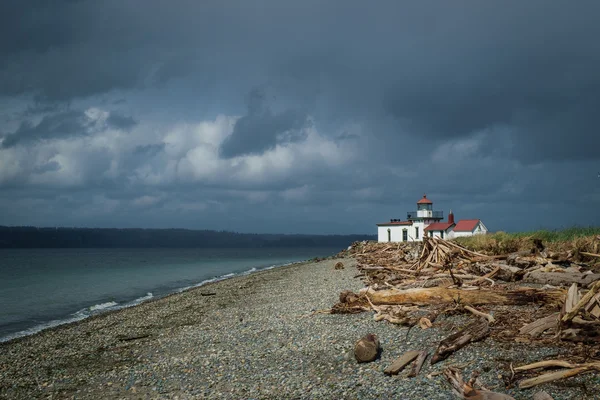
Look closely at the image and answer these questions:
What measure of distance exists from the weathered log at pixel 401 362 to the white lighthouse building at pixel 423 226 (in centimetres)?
6902

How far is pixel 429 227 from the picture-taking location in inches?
3118

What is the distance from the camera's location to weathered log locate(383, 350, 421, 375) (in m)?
8.17

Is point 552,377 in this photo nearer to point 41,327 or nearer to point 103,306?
point 41,327

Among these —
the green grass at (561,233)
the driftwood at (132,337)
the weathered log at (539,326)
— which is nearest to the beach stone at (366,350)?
the weathered log at (539,326)

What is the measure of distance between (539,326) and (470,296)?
3154 mm

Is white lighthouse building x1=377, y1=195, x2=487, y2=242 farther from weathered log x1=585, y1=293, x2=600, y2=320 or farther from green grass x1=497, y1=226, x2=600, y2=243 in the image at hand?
weathered log x1=585, y1=293, x2=600, y2=320

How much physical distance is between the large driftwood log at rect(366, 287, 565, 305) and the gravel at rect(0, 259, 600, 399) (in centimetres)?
128

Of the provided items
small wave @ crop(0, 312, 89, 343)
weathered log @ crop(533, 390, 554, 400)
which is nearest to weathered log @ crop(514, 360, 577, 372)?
weathered log @ crop(533, 390, 554, 400)

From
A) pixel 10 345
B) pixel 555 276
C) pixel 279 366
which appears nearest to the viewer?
pixel 279 366

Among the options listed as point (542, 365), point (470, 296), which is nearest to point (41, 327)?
point (470, 296)

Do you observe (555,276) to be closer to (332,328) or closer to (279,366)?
(332,328)

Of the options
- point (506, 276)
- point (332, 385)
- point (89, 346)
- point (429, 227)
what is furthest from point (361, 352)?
point (429, 227)

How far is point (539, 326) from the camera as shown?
8.73m

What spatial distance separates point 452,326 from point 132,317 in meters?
17.1
